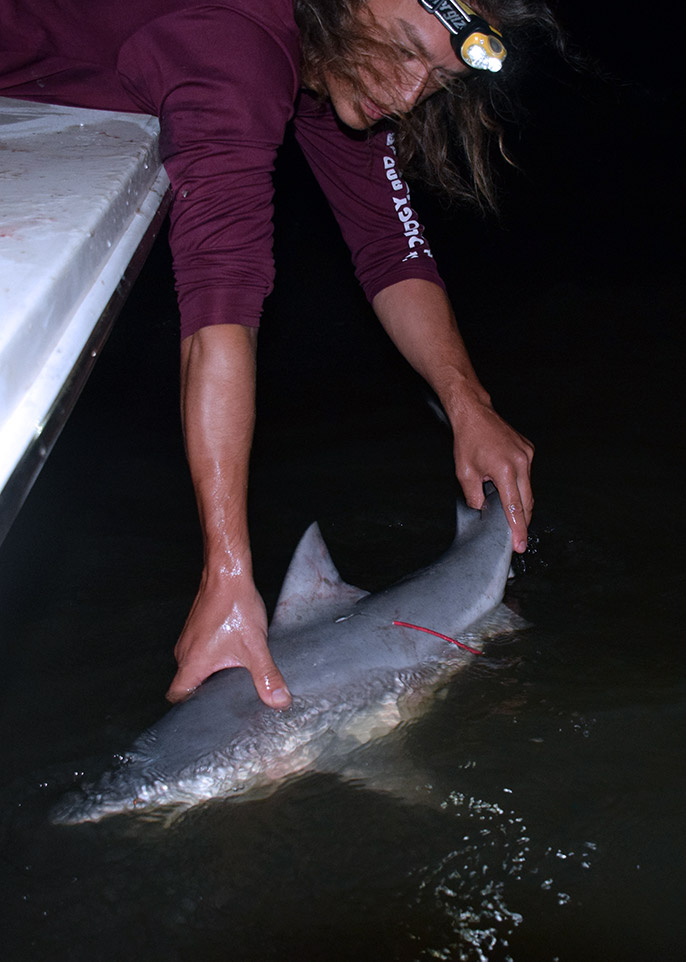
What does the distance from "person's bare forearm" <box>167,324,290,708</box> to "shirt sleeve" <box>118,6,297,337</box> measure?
9 centimetres

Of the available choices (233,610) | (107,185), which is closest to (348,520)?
(233,610)

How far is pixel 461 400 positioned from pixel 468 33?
1.08 metres

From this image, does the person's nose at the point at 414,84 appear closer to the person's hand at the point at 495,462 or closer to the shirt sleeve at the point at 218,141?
the shirt sleeve at the point at 218,141

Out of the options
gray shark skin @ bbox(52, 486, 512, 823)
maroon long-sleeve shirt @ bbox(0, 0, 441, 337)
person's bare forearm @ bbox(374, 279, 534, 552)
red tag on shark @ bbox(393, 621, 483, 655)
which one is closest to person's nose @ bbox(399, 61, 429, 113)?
maroon long-sleeve shirt @ bbox(0, 0, 441, 337)

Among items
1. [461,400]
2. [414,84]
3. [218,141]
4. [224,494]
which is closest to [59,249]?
[218,141]

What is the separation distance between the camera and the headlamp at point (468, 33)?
171 cm

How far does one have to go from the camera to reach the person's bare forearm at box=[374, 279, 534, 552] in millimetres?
2396

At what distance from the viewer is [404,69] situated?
1841mm

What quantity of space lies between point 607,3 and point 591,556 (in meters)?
12.1

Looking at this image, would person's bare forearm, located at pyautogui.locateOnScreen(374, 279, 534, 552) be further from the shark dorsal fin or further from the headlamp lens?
the headlamp lens

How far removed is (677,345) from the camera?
4.65m

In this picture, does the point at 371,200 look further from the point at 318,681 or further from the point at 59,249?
the point at 318,681

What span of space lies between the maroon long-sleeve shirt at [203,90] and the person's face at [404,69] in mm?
183

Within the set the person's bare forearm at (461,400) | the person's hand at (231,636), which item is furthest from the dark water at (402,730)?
the person's bare forearm at (461,400)
